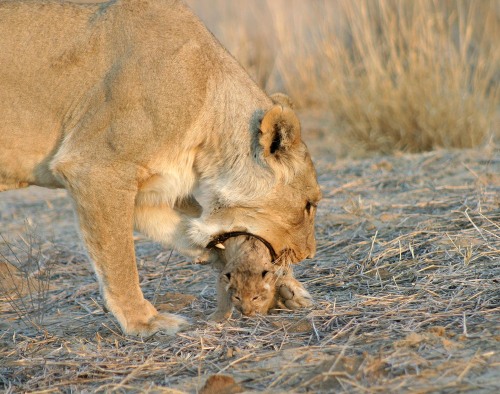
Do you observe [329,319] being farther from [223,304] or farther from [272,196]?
[272,196]

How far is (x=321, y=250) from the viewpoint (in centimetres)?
618

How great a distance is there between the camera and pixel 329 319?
4.62 m

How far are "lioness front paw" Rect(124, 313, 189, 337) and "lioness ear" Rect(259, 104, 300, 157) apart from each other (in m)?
1.08

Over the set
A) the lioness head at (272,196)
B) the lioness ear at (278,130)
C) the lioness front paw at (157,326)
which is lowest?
the lioness front paw at (157,326)

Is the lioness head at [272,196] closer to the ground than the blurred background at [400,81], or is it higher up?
higher up

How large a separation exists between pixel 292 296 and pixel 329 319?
0.40m

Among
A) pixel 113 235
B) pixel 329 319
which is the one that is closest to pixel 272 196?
pixel 329 319

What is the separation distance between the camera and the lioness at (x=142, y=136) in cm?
478

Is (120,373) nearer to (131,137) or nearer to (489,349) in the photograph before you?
(131,137)

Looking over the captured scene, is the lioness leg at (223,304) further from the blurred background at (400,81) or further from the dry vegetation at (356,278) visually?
the blurred background at (400,81)

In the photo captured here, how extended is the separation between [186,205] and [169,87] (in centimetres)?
82

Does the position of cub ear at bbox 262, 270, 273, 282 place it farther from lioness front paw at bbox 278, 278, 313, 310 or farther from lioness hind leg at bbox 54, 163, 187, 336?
lioness hind leg at bbox 54, 163, 187, 336

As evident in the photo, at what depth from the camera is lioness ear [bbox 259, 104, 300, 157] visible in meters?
4.86

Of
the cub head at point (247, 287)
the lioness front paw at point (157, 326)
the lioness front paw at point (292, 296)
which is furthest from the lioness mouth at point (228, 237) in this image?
the lioness front paw at point (157, 326)
